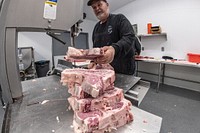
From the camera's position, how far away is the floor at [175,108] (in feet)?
5.77

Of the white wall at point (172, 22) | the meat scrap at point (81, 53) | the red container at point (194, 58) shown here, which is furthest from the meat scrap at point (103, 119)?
the white wall at point (172, 22)

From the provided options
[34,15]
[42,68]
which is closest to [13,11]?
[34,15]

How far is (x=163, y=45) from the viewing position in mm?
3443

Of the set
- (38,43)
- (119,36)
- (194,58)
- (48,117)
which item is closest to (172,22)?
(194,58)

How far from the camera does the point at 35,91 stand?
92cm

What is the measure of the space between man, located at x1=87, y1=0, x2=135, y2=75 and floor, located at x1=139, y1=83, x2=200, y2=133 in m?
1.13

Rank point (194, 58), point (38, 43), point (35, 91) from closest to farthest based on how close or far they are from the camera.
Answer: point (35, 91)
point (194, 58)
point (38, 43)

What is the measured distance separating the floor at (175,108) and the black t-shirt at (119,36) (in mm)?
1128

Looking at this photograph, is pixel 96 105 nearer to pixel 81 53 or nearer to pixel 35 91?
pixel 81 53

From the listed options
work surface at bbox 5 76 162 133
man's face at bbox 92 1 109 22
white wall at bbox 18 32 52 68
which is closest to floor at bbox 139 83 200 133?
work surface at bbox 5 76 162 133

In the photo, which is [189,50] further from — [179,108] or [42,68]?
[42,68]

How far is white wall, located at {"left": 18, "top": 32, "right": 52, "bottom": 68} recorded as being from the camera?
3403mm

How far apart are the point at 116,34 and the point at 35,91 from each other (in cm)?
102

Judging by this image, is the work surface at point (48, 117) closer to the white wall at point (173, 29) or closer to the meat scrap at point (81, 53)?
the meat scrap at point (81, 53)
